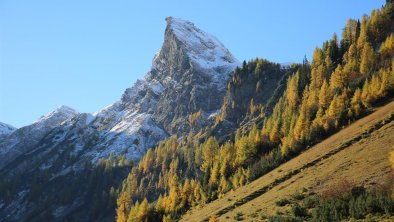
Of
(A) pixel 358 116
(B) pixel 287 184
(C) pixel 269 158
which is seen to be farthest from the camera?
(C) pixel 269 158

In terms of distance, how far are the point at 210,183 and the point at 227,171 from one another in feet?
26.6

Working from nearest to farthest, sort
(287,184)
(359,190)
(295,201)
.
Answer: (359,190)
(295,201)
(287,184)

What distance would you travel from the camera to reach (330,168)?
3597 inches

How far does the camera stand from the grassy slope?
78.6m

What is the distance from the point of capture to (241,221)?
8319cm

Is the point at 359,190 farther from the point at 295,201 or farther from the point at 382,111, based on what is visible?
the point at 382,111

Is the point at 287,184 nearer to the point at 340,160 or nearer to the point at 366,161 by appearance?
the point at 340,160

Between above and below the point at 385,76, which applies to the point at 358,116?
below

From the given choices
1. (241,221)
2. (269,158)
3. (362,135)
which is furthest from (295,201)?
(269,158)

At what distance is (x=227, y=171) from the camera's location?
162250 mm

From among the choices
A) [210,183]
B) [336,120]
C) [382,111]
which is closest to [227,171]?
[210,183]

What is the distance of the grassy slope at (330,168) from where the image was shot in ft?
258

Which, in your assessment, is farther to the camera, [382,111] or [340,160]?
[382,111]

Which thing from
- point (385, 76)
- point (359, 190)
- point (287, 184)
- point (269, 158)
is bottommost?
point (359, 190)
